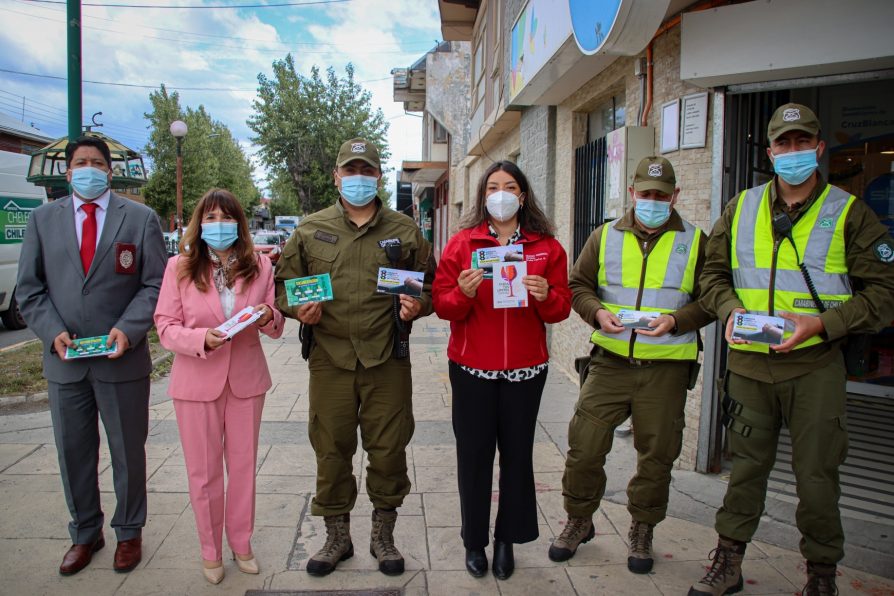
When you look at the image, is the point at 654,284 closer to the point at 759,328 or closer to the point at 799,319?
the point at 759,328

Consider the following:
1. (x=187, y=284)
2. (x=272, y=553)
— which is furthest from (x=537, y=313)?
(x=272, y=553)

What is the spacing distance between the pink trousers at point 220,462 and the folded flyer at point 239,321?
0.39 metres

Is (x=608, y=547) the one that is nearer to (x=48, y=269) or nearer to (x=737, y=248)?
(x=737, y=248)

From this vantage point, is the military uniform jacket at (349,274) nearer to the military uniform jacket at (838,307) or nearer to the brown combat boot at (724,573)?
the military uniform jacket at (838,307)

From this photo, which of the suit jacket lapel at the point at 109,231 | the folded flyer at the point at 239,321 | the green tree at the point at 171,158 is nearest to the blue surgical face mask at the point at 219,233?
the folded flyer at the point at 239,321

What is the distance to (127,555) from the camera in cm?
338

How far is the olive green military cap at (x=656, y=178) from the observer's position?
3.31 m

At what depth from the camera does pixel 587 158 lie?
7258 millimetres

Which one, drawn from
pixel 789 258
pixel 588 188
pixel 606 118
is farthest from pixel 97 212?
pixel 606 118

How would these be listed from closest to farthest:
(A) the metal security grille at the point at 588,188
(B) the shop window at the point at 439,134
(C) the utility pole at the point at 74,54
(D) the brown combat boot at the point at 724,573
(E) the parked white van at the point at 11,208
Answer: (D) the brown combat boot at the point at 724,573 → (C) the utility pole at the point at 74,54 → (A) the metal security grille at the point at 588,188 → (E) the parked white van at the point at 11,208 → (B) the shop window at the point at 439,134

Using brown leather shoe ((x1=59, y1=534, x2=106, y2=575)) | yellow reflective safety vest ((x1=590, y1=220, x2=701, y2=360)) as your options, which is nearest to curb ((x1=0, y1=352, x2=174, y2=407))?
brown leather shoe ((x1=59, y1=534, x2=106, y2=575))

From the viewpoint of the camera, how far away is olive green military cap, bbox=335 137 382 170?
3.29m

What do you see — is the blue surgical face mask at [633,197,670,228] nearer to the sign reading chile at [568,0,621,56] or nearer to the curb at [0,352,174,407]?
the sign reading chile at [568,0,621,56]

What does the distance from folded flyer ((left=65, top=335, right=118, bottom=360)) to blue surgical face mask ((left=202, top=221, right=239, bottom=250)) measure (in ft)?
2.28
